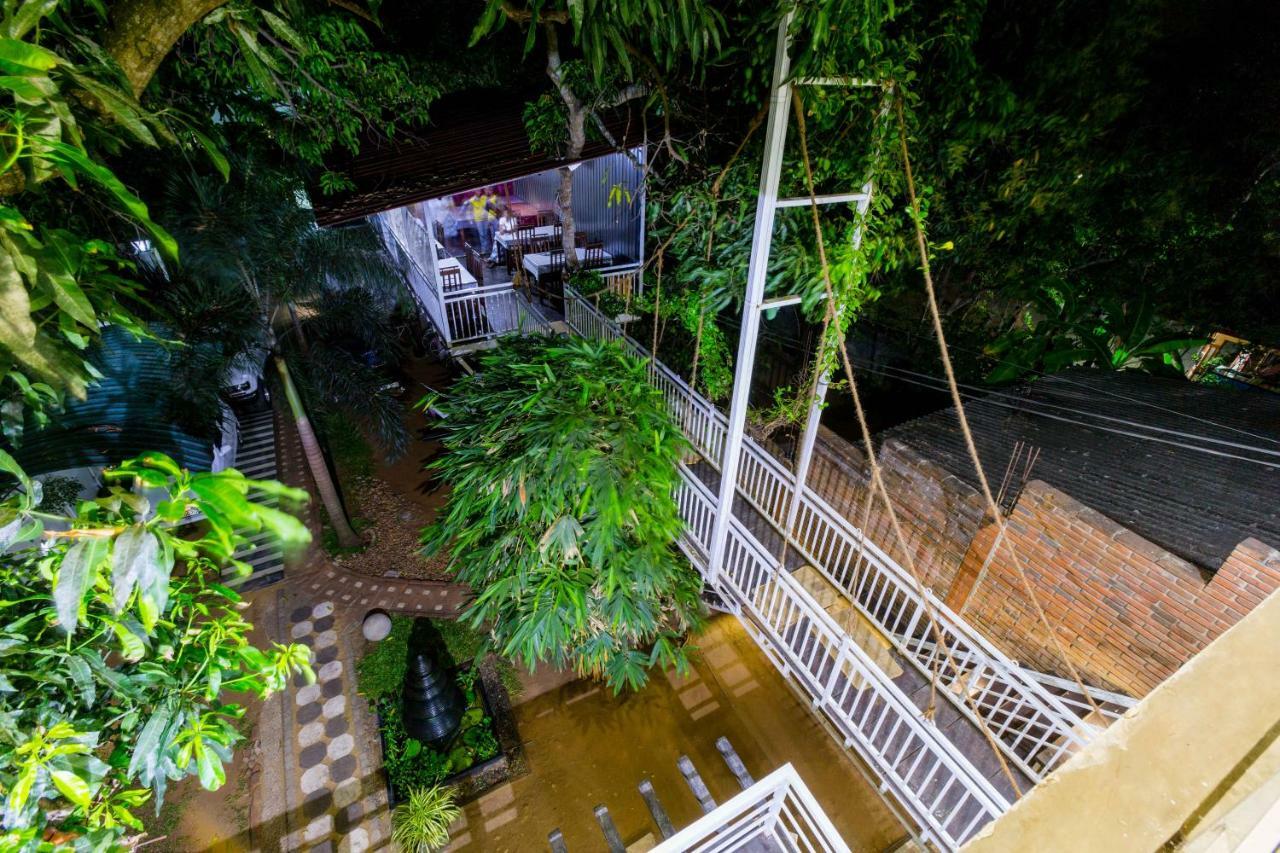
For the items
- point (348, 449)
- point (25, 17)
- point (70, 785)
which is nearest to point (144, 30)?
point (25, 17)

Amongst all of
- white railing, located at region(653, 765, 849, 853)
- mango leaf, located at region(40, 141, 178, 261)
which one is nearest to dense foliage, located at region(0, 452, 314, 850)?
mango leaf, located at region(40, 141, 178, 261)

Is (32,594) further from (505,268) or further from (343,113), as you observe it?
(505,268)

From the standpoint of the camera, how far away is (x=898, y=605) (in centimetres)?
542

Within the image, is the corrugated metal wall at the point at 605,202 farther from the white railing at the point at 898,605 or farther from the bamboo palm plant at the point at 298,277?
the bamboo palm plant at the point at 298,277

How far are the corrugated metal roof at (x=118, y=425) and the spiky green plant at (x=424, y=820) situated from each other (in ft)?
14.9

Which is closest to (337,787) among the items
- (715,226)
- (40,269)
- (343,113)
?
(40,269)

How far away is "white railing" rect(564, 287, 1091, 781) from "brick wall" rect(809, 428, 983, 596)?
526mm

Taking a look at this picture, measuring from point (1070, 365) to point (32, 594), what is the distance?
10.6 metres

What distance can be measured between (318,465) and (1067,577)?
8.08m

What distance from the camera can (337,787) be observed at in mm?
5004

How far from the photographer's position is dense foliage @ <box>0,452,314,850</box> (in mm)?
1178

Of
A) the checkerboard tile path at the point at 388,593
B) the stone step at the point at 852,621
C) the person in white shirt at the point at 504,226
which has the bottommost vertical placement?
the stone step at the point at 852,621

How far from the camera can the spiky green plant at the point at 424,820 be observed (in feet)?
14.7

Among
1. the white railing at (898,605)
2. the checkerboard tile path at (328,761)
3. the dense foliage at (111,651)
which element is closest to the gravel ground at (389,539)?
the checkerboard tile path at (328,761)
